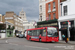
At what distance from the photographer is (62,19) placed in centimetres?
3067

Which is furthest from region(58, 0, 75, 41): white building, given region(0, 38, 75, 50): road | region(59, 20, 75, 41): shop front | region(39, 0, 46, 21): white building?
region(0, 38, 75, 50): road

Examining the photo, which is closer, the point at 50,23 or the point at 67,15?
the point at 67,15

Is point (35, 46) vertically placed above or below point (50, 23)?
below

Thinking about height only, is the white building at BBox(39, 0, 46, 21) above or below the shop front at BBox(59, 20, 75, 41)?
above

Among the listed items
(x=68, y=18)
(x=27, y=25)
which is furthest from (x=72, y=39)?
(x=27, y=25)

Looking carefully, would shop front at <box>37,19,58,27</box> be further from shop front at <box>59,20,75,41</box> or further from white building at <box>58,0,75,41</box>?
shop front at <box>59,20,75,41</box>

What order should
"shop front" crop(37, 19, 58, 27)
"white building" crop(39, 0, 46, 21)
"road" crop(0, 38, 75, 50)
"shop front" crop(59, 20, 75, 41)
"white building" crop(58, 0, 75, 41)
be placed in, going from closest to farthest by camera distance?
"road" crop(0, 38, 75, 50) → "shop front" crop(59, 20, 75, 41) → "white building" crop(58, 0, 75, 41) → "shop front" crop(37, 19, 58, 27) → "white building" crop(39, 0, 46, 21)

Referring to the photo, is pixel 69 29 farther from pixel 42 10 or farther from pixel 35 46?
pixel 35 46

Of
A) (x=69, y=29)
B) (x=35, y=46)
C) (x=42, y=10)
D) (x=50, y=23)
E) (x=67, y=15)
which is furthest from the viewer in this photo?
Result: (x=42, y=10)

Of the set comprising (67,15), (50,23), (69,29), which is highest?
(67,15)

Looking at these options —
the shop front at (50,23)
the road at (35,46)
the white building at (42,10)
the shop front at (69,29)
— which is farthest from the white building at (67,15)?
the road at (35,46)

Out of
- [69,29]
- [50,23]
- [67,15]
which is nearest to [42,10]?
[50,23]

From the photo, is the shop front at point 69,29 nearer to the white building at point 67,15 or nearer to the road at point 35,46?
the white building at point 67,15

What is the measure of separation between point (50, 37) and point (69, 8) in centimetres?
933
